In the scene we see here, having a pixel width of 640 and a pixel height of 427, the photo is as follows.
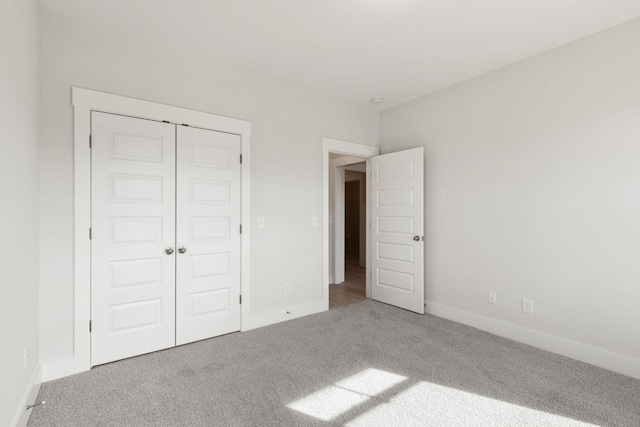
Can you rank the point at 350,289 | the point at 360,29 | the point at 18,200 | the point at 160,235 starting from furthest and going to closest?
the point at 350,289
the point at 160,235
the point at 360,29
the point at 18,200

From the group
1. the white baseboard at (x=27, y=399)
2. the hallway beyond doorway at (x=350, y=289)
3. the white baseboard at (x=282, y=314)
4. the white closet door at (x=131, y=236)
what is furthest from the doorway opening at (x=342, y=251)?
the white baseboard at (x=27, y=399)

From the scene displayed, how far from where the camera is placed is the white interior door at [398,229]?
375cm

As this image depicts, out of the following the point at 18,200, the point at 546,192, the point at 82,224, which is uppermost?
the point at 546,192

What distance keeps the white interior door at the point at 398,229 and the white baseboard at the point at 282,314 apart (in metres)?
0.94

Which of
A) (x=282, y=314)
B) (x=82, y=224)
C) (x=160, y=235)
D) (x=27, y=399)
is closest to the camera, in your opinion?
(x=27, y=399)

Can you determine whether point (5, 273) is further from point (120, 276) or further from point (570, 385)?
point (570, 385)

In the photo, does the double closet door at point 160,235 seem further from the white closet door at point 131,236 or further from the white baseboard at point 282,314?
the white baseboard at point 282,314

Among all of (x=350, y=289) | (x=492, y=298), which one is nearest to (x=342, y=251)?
(x=350, y=289)

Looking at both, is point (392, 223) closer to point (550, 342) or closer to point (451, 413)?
point (550, 342)

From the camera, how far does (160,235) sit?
2.72m

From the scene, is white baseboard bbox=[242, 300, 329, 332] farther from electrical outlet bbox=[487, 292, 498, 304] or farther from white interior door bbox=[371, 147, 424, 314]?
electrical outlet bbox=[487, 292, 498, 304]

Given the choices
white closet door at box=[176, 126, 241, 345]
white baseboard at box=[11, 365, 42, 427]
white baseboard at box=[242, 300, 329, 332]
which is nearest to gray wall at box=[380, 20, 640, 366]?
white baseboard at box=[242, 300, 329, 332]

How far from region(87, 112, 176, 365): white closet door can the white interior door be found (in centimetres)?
261

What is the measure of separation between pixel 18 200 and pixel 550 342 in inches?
163
